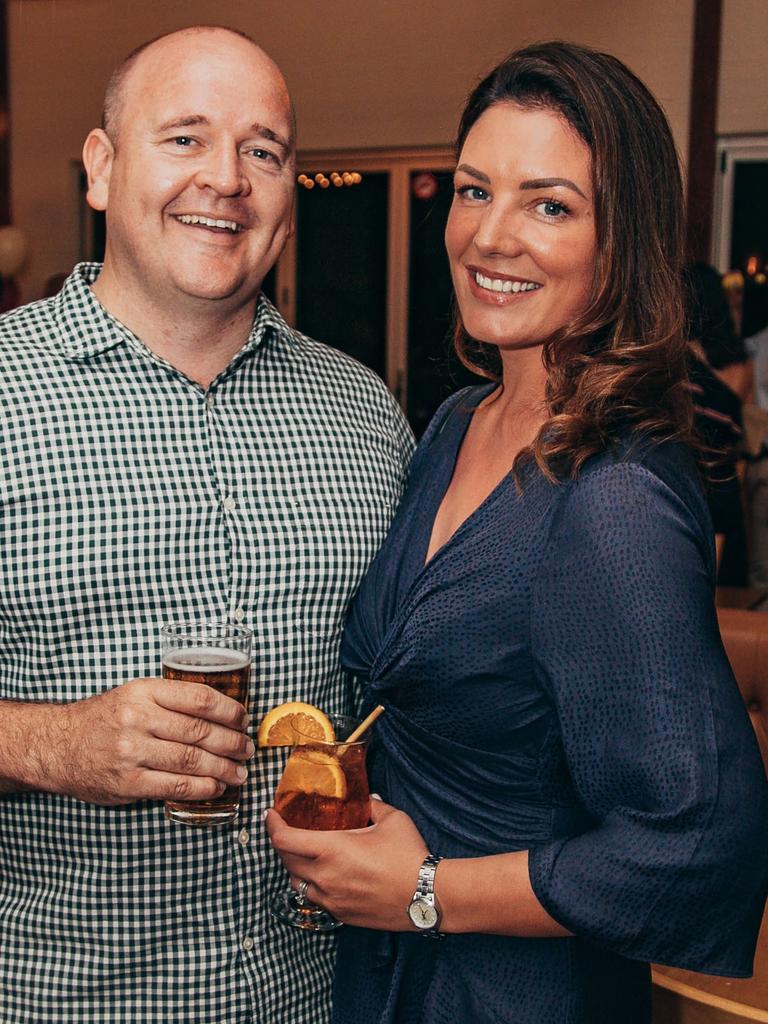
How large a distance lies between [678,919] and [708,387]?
10.1 feet

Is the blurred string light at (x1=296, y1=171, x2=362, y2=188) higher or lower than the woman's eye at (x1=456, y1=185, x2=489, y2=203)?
higher

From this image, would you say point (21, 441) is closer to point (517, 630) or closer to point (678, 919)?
point (517, 630)

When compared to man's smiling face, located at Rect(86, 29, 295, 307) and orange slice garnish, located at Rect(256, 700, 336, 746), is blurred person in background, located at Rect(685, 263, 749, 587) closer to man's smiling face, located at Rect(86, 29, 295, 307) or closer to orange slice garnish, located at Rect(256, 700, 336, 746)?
man's smiling face, located at Rect(86, 29, 295, 307)

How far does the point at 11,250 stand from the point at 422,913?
24.2ft

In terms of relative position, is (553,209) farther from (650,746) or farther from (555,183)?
(650,746)

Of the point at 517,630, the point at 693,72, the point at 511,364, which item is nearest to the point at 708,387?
the point at 511,364

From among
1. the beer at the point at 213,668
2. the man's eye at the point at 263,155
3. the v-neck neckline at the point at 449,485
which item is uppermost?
the man's eye at the point at 263,155

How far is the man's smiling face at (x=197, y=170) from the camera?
1752mm

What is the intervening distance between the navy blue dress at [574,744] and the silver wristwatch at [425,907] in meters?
0.09

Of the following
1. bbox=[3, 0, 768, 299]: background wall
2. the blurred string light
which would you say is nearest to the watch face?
bbox=[3, 0, 768, 299]: background wall

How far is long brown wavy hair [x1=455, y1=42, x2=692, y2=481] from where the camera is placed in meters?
1.47

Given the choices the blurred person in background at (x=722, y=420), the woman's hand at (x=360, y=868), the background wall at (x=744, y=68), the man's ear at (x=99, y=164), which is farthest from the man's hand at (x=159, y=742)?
the background wall at (x=744, y=68)

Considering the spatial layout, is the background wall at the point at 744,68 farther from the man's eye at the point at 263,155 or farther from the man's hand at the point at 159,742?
the man's hand at the point at 159,742

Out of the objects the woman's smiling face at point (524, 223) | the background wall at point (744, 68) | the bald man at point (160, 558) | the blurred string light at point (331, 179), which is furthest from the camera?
the blurred string light at point (331, 179)
